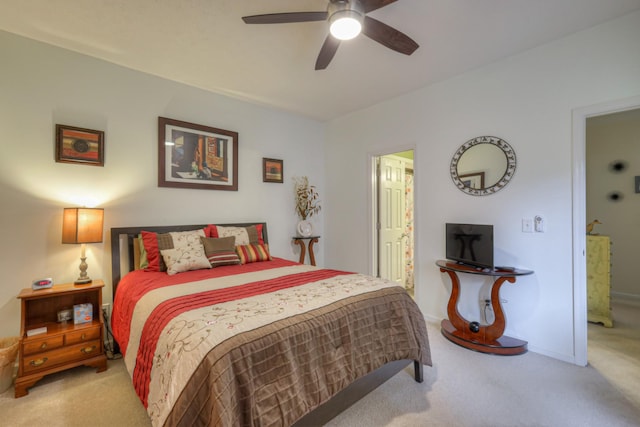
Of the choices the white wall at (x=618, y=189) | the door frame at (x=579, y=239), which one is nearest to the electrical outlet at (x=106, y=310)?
the door frame at (x=579, y=239)

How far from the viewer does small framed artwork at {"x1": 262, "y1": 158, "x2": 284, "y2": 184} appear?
155 inches

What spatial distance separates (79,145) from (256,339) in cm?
260

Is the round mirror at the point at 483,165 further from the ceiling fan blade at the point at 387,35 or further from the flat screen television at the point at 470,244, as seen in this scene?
the ceiling fan blade at the point at 387,35

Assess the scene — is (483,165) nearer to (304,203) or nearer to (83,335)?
(304,203)

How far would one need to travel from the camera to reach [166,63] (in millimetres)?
2777

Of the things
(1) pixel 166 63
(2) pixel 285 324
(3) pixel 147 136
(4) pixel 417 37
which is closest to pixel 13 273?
(3) pixel 147 136

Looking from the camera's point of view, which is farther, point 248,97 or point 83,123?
point 248,97

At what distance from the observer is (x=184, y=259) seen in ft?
8.51

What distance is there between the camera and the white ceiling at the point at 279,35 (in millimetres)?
2033

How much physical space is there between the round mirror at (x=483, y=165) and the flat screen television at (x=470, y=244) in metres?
0.41

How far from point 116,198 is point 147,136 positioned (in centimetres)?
72

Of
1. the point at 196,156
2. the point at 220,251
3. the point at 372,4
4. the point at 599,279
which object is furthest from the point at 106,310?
the point at 599,279

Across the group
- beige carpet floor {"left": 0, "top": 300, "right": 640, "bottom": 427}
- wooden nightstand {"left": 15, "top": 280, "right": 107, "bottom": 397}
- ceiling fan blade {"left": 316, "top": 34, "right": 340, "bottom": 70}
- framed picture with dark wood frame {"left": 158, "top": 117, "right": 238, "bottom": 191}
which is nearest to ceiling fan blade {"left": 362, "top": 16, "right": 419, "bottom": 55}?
ceiling fan blade {"left": 316, "top": 34, "right": 340, "bottom": 70}

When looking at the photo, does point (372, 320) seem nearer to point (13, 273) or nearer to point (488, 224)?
point (488, 224)
